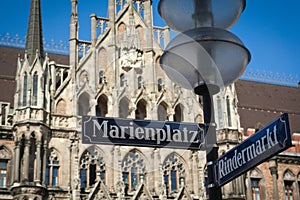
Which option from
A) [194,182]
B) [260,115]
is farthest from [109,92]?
[260,115]

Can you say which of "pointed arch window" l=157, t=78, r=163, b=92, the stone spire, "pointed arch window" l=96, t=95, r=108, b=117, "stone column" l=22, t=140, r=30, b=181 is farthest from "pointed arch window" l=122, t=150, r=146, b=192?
the stone spire

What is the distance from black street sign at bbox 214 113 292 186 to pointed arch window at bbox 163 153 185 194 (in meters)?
15.0

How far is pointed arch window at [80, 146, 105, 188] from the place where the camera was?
19875 millimetres

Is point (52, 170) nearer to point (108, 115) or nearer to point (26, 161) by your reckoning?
point (26, 161)

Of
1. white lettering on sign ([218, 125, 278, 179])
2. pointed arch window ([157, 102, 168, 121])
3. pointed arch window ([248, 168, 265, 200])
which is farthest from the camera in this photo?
pointed arch window ([248, 168, 265, 200])

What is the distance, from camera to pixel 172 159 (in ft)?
70.6

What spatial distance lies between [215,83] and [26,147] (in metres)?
14.1

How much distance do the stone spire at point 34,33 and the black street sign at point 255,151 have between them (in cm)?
1581

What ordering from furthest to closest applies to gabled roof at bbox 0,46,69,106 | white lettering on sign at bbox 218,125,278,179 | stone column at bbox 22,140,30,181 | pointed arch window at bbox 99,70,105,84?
gabled roof at bbox 0,46,69,106 → pointed arch window at bbox 99,70,105,84 → stone column at bbox 22,140,30,181 → white lettering on sign at bbox 218,125,278,179

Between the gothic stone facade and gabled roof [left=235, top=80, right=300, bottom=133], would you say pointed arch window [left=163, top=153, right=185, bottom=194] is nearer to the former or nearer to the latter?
the gothic stone facade

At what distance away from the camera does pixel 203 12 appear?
20.5ft

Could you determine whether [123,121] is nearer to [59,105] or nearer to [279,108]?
[59,105]

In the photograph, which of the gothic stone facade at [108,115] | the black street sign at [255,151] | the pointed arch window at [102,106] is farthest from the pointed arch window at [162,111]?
the black street sign at [255,151]

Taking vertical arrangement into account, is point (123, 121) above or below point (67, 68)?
below
